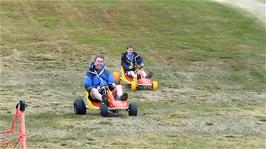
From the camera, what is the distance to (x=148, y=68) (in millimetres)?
19875

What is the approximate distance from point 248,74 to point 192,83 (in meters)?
2.68

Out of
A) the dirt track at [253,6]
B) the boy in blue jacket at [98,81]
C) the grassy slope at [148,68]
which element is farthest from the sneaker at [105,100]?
the dirt track at [253,6]

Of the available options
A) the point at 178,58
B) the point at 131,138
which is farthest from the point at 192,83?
the point at 131,138

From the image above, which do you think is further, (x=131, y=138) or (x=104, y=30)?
(x=104, y=30)

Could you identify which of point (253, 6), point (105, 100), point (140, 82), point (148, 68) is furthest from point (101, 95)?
point (253, 6)

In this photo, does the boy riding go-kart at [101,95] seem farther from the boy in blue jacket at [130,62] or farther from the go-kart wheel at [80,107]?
the boy in blue jacket at [130,62]

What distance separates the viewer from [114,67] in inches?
782

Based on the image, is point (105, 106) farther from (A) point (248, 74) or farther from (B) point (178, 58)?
(B) point (178, 58)

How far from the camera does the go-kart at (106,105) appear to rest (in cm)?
1220

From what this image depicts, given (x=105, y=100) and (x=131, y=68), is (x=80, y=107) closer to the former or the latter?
(x=105, y=100)

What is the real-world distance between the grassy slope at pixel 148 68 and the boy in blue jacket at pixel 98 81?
1.48 feet

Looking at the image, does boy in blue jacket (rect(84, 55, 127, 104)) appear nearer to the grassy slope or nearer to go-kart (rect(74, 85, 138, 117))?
go-kart (rect(74, 85, 138, 117))

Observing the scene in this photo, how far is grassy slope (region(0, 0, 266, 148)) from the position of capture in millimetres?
10930

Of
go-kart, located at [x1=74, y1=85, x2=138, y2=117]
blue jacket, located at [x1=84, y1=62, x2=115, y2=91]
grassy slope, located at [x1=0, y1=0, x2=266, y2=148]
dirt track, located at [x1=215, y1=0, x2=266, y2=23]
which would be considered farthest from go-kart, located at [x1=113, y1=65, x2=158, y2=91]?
dirt track, located at [x1=215, y1=0, x2=266, y2=23]
